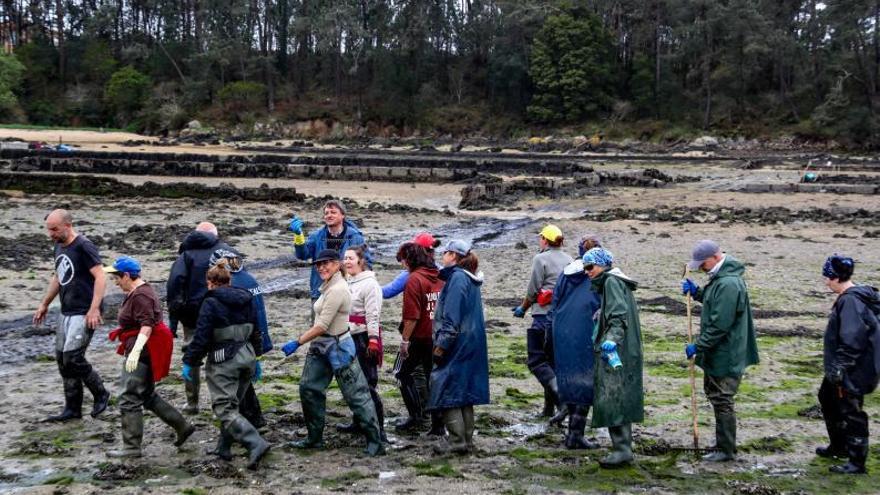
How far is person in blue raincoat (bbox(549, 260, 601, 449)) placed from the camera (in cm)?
784

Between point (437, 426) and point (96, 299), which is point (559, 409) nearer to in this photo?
point (437, 426)

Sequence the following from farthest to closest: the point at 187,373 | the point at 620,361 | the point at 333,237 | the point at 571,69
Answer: the point at 571,69
the point at 333,237
the point at 187,373
the point at 620,361

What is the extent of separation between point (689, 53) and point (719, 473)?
2972 inches

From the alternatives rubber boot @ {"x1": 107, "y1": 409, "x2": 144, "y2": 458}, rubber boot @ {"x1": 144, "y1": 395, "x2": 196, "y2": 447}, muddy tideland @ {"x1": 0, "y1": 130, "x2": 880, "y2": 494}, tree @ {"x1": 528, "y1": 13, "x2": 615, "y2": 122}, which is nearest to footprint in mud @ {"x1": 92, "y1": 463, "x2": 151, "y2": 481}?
muddy tideland @ {"x1": 0, "y1": 130, "x2": 880, "y2": 494}

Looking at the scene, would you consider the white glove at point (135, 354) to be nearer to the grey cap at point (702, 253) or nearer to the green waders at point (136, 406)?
the green waders at point (136, 406)

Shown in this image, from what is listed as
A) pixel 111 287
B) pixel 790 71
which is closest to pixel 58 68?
pixel 790 71

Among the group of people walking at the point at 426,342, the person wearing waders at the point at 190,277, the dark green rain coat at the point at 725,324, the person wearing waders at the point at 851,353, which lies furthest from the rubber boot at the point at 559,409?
the person wearing waders at the point at 190,277

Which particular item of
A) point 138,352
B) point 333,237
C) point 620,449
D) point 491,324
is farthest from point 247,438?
point 491,324

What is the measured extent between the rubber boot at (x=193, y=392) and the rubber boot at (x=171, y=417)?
0.81m

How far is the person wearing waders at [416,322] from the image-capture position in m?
8.20

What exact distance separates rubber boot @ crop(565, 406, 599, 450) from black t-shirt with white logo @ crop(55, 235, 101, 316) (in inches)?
Result: 177

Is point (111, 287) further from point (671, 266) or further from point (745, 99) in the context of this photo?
point (745, 99)

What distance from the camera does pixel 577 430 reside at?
8031 mm

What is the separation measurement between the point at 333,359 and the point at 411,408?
52.1 inches
